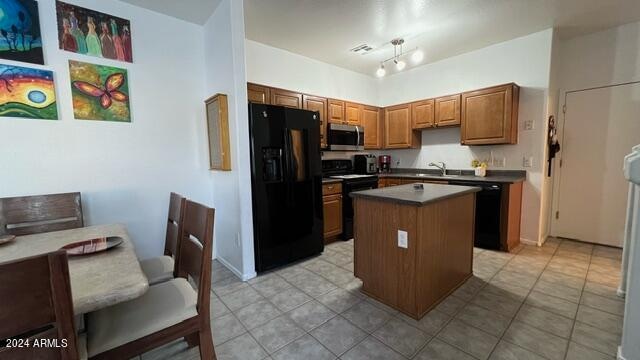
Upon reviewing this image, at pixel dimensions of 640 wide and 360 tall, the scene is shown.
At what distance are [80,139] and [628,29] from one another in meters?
5.78

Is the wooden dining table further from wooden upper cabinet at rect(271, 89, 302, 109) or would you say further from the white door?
the white door

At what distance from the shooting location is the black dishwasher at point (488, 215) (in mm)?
3092

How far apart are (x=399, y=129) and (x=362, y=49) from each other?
1453 mm

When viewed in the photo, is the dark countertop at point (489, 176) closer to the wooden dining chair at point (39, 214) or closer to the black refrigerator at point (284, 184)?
the black refrigerator at point (284, 184)

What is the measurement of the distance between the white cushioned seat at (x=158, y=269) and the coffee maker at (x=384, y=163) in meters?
3.76

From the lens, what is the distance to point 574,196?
3484 millimetres

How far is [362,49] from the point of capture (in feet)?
11.7

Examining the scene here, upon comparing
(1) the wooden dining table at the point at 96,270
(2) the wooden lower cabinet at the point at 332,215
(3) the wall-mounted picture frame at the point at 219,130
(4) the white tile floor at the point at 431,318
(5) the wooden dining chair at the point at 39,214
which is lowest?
(4) the white tile floor at the point at 431,318

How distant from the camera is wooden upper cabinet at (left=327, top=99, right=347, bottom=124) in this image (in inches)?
156

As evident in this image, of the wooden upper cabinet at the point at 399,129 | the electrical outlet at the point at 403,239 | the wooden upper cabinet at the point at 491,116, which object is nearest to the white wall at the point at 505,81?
the wooden upper cabinet at the point at 491,116

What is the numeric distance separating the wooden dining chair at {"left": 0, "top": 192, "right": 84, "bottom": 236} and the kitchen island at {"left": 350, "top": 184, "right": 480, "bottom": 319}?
82.5 inches

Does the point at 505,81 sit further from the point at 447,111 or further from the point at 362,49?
the point at 362,49

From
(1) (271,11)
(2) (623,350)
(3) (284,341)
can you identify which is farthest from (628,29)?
(3) (284,341)

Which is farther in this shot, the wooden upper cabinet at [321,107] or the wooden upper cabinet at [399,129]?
the wooden upper cabinet at [399,129]
